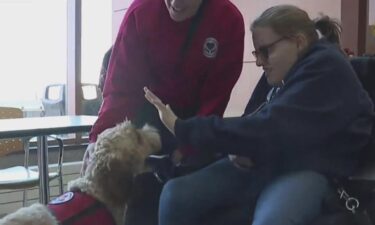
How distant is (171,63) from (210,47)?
6.3 inches

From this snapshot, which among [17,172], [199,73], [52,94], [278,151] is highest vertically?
[199,73]

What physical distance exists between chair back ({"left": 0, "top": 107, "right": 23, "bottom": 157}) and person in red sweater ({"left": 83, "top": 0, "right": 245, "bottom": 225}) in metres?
1.70

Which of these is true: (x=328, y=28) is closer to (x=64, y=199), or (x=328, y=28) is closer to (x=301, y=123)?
(x=301, y=123)

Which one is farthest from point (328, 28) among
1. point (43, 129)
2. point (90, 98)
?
point (90, 98)

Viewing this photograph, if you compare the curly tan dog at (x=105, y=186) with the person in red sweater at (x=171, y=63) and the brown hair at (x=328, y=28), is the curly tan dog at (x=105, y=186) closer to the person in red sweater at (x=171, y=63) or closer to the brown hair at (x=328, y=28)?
the person in red sweater at (x=171, y=63)

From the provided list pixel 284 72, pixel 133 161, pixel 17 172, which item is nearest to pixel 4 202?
pixel 17 172

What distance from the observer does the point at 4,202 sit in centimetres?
409

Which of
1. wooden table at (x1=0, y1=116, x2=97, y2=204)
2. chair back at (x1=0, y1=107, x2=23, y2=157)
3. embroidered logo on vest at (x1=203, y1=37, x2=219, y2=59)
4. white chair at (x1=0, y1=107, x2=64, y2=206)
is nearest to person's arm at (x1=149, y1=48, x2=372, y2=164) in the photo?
embroidered logo on vest at (x1=203, y1=37, x2=219, y2=59)

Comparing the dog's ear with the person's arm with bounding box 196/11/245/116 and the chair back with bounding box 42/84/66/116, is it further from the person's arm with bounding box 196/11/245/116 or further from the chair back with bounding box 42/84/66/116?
the chair back with bounding box 42/84/66/116

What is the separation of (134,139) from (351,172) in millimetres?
824

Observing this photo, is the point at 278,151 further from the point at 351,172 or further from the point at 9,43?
the point at 9,43

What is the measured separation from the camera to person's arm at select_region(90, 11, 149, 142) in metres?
2.00

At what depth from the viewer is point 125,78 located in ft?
6.61

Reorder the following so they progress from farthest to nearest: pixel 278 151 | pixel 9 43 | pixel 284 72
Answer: pixel 9 43
pixel 284 72
pixel 278 151
